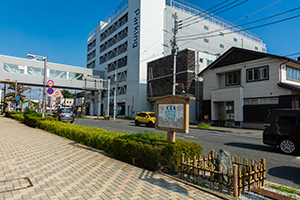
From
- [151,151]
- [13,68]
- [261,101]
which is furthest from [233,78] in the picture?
[13,68]

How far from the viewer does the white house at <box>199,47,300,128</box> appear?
67.2ft

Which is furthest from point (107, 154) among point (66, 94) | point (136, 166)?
point (66, 94)

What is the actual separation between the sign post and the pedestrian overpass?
38509 millimetres

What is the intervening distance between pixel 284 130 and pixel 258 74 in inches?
622

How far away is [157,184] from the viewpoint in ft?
14.7

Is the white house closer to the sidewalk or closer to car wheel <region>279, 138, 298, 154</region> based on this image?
car wheel <region>279, 138, 298, 154</region>

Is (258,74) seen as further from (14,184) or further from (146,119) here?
(14,184)

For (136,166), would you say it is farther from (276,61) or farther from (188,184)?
(276,61)

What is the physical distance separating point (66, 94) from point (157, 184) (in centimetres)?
12160

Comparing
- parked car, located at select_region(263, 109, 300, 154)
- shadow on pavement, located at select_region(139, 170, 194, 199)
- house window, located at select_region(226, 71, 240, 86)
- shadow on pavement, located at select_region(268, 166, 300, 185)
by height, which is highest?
house window, located at select_region(226, 71, 240, 86)

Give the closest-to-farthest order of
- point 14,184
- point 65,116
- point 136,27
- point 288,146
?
point 14,184, point 288,146, point 65,116, point 136,27

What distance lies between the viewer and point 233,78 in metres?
25.4

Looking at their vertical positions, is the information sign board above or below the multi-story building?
below

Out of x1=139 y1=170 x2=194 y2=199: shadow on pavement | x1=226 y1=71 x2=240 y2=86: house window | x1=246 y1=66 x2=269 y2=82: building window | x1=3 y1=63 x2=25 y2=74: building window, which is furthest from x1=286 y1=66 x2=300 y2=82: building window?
x1=3 y1=63 x2=25 y2=74: building window
